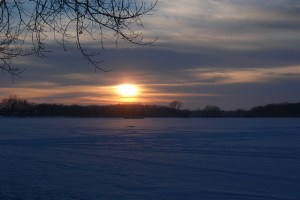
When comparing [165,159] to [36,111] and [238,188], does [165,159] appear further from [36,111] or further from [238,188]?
[36,111]

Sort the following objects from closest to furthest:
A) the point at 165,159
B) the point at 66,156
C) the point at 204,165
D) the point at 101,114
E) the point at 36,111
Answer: the point at 204,165, the point at 165,159, the point at 66,156, the point at 36,111, the point at 101,114

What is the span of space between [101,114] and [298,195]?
12539 cm

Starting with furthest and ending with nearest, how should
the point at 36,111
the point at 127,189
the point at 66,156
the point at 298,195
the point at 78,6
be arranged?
1. the point at 36,111
2. the point at 66,156
3. the point at 127,189
4. the point at 298,195
5. the point at 78,6

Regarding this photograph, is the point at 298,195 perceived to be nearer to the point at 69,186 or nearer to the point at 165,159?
the point at 69,186

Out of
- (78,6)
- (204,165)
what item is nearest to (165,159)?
(204,165)

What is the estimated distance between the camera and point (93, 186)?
32.1 ft

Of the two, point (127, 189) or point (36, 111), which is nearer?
point (127, 189)

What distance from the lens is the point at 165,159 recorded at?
14719 millimetres

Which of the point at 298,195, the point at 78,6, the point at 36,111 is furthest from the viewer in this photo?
the point at 36,111

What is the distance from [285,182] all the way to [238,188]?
1.32 meters

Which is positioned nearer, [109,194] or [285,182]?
[109,194]

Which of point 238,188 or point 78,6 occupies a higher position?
point 78,6

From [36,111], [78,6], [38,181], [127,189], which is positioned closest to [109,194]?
[127,189]

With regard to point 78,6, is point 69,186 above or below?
below
